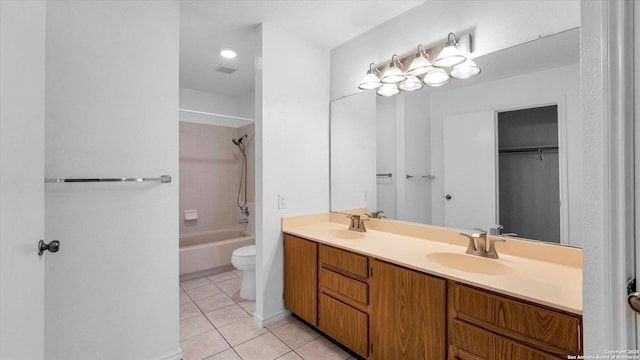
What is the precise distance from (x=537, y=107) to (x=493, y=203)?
0.60 meters

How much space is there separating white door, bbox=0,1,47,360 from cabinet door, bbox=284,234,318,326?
1.42 m

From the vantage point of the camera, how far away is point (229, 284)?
307 cm

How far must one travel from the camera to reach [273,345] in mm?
1938

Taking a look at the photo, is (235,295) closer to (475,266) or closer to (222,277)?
(222,277)

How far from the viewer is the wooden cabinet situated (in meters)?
1.66

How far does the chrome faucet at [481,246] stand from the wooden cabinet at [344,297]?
24.4 inches

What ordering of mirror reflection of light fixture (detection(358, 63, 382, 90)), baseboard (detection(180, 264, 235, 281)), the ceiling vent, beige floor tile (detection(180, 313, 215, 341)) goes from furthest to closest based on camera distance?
baseboard (detection(180, 264, 235, 281))
the ceiling vent
mirror reflection of light fixture (detection(358, 63, 382, 90))
beige floor tile (detection(180, 313, 215, 341))

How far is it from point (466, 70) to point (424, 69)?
10.7 inches

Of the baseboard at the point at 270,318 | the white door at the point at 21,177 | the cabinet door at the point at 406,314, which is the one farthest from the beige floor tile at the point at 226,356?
the white door at the point at 21,177

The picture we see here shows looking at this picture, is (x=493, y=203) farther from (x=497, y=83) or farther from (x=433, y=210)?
(x=497, y=83)

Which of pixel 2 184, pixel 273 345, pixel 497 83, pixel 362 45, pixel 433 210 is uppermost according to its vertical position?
pixel 362 45

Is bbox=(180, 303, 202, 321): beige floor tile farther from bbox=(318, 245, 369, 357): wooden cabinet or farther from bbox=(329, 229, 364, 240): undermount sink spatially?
bbox=(329, 229, 364, 240): undermount sink

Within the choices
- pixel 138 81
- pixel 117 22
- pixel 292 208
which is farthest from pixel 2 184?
pixel 292 208

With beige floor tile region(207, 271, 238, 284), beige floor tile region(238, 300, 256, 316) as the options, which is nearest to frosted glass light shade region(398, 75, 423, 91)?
beige floor tile region(238, 300, 256, 316)
